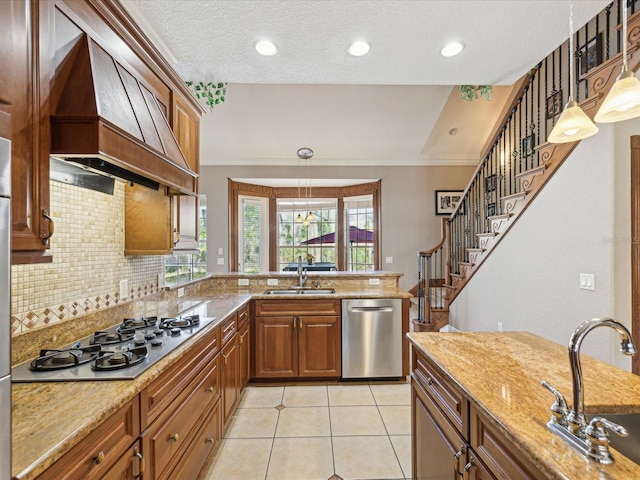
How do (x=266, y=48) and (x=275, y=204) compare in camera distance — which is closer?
(x=266, y=48)

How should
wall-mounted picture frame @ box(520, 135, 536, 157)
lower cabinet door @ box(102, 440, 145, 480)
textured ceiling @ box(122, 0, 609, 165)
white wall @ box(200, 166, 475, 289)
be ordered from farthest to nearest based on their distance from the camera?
white wall @ box(200, 166, 475, 289) < wall-mounted picture frame @ box(520, 135, 536, 157) < textured ceiling @ box(122, 0, 609, 165) < lower cabinet door @ box(102, 440, 145, 480)

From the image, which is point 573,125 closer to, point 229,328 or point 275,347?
point 229,328

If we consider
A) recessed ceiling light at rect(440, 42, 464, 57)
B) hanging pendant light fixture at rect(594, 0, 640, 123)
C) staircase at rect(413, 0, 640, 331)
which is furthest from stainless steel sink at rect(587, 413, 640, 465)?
staircase at rect(413, 0, 640, 331)

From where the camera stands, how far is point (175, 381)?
4.87 ft

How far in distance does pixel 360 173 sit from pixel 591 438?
210 inches

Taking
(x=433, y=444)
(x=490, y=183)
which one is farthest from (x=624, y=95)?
(x=490, y=183)

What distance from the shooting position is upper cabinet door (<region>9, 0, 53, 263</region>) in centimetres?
96

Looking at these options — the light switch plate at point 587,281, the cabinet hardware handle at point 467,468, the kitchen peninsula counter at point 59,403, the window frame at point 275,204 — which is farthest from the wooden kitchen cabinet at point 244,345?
the window frame at point 275,204

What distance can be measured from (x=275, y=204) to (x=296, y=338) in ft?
13.2

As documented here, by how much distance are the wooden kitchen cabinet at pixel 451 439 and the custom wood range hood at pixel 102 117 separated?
1654 millimetres

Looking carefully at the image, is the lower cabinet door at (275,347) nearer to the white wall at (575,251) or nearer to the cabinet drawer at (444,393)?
the cabinet drawer at (444,393)

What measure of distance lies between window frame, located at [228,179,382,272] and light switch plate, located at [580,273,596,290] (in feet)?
11.6

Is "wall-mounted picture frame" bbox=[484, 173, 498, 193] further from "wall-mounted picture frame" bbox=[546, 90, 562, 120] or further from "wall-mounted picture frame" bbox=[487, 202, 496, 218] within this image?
"wall-mounted picture frame" bbox=[546, 90, 562, 120]

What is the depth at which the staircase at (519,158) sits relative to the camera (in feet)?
8.13
